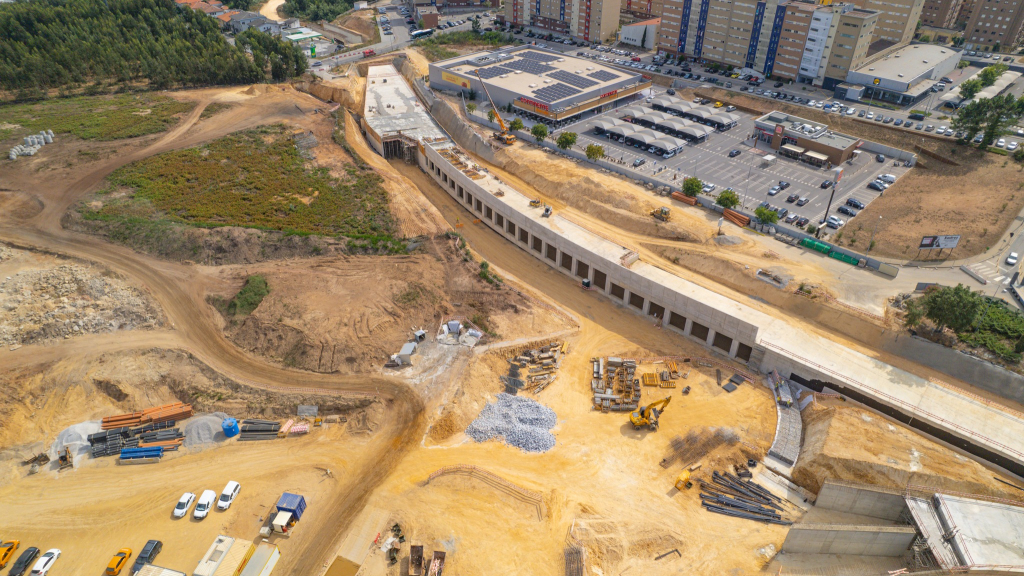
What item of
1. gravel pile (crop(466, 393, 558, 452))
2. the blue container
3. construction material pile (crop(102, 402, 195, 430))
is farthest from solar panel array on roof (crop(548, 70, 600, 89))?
construction material pile (crop(102, 402, 195, 430))

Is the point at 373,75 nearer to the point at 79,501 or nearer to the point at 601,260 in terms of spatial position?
the point at 601,260

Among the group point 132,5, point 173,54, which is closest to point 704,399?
point 173,54

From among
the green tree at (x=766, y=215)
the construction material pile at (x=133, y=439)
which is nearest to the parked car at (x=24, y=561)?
the construction material pile at (x=133, y=439)

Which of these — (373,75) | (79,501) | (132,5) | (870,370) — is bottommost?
(79,501)

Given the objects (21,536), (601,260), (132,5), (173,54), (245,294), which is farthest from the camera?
(132,5)

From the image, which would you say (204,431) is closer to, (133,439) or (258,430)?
(258,430)

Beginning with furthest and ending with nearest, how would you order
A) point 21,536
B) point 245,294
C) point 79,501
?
1. point 245,294
2. point 79,501
3. point 21,536

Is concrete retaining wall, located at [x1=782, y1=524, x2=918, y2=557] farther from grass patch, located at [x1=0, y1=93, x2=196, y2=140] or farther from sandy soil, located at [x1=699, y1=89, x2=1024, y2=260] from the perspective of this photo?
grass patch, located at [x1=0, y1=93, x2=196, y2=140]
